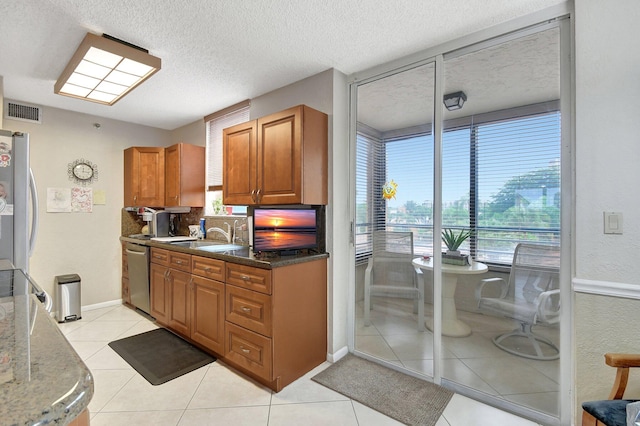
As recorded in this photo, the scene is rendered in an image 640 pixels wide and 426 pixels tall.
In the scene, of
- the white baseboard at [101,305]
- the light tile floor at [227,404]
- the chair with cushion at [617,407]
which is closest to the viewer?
the chair with cushion at [617,407]

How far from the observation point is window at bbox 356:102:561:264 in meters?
1.95

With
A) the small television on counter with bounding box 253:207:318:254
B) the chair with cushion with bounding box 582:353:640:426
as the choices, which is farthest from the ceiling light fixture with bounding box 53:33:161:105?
the chair with cushion with bounding box 582:353:640:426

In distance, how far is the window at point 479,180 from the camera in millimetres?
1952

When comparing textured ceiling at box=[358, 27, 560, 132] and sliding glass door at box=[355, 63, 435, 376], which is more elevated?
textured ceiling at box=[358, 27, 560, 132]

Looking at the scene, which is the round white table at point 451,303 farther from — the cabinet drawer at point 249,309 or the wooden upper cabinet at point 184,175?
the wooden upper cabinet at point 184,175

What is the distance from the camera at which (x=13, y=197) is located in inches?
71.6

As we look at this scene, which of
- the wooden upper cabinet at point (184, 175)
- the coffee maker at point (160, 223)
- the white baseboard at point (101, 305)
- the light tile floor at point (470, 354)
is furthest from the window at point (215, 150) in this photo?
the light tile floor at point (470, 354)

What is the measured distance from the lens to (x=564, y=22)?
6.08ft

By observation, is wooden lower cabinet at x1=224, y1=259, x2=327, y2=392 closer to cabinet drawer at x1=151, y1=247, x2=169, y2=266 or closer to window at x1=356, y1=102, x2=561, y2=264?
window at x1=356, y1=102, x2=561, y2=264

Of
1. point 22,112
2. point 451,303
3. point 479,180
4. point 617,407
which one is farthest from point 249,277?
point 22,112

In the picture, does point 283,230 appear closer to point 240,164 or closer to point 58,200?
point 240,164

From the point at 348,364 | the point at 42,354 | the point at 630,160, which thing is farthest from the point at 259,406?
the point at 630,160

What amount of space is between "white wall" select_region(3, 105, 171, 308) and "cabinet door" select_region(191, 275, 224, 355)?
210 cm

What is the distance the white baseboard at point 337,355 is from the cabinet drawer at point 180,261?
1543 mm
